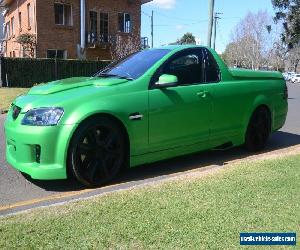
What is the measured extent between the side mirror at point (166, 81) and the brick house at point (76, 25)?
76.1ft

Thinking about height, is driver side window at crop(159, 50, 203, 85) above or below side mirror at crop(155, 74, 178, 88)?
above

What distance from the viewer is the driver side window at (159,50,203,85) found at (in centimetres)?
610

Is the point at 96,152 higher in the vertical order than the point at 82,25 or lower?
lower

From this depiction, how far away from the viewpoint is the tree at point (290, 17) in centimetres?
3447

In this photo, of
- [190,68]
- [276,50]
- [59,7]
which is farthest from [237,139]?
[276,50]

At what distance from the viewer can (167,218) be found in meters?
4.10

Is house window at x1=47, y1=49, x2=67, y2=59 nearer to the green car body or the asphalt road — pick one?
the asphalt road

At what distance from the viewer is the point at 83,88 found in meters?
5.48

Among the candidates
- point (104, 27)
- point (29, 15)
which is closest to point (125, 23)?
point (104, 27)

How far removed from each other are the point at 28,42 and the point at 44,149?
23916mm

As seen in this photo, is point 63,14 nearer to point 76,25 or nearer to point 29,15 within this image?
point 76,25

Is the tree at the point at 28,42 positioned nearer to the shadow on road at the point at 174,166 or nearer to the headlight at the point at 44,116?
the shadow on road at the point at 174,166

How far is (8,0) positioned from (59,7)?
902cm

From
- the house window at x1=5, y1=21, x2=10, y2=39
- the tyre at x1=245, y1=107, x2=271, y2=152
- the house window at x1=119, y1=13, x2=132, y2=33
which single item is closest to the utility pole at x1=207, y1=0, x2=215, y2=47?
the tyre at x1=245, y1=107, x2=271, y2=152
